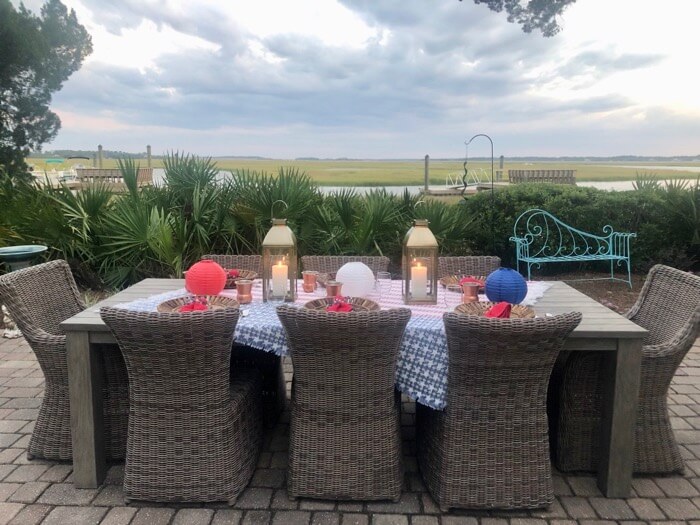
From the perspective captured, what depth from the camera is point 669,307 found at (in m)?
2.54

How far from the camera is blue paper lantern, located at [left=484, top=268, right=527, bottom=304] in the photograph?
8.08 feet

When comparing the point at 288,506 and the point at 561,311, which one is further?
the point at 561,311

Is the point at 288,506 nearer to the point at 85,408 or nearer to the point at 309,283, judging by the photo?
the point at 85,408

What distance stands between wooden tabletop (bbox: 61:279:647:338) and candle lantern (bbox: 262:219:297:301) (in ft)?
2.17

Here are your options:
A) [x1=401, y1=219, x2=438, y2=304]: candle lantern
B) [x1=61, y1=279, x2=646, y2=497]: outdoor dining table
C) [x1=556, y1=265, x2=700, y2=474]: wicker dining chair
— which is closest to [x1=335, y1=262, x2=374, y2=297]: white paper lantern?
[x1=401, y1=219, x2=438, y2=304]: candle lantern

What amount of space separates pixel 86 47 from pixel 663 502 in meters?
11.4

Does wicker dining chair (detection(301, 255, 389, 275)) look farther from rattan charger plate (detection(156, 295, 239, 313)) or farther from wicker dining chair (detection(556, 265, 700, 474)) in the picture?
wicker dining chair (detection(556, 265, 700, 474))

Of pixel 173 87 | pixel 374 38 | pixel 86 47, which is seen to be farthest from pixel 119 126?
pixel 374 38

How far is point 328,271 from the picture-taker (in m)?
3.64

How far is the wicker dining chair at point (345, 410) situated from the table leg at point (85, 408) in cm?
84

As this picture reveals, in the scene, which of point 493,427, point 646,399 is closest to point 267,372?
point 493,427

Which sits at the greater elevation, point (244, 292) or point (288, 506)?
point (244, 292)

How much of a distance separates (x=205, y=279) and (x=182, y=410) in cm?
73

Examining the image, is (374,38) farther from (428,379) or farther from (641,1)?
(428,379)
